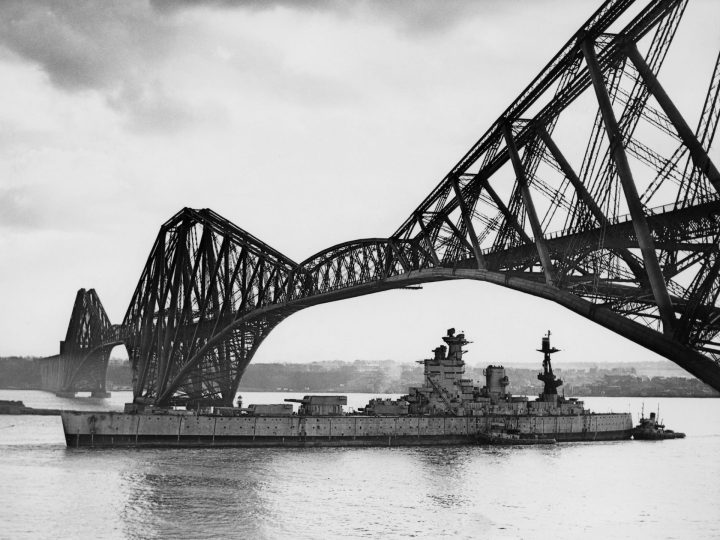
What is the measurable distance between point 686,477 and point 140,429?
42.6 metres

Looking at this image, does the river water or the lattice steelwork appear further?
the lattice steelwork

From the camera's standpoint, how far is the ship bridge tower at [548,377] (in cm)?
8219

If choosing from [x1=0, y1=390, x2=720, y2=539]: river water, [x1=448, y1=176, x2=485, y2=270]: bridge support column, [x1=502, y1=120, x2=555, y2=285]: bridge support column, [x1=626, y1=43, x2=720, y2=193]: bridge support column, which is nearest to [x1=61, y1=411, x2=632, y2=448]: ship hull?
[x1=0, y1=390, x2=720, y2=539]: river water

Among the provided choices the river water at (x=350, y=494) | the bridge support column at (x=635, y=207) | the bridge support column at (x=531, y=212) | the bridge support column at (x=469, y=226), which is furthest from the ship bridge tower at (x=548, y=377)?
the bridge support column at (x=635, y=207)

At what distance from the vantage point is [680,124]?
27.8 metres

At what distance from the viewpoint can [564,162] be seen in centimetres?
3738

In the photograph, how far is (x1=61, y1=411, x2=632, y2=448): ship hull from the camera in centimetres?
6131

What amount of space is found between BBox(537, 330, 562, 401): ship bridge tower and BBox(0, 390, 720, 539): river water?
18172 mm

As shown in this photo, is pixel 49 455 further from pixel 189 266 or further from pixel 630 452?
pixel 630 452

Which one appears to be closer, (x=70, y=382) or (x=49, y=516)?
(x=49, y=516)

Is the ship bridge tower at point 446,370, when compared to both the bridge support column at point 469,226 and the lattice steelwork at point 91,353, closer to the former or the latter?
the bridge support column at point 469,226

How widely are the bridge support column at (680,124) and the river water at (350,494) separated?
16679mm

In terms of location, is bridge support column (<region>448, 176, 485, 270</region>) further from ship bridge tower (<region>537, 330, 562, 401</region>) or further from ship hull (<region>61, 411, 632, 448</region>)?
ship bridge tower (<region>537, 330, 562, 401</region>)

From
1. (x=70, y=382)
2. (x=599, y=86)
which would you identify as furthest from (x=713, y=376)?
(x=70, y=382)
